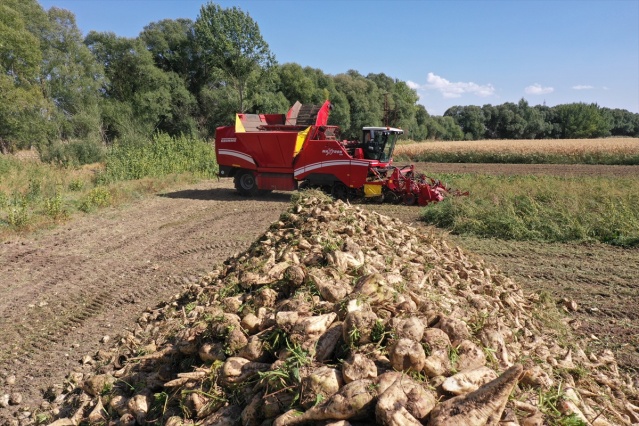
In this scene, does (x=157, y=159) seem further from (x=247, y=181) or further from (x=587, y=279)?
(x=587, y=279)

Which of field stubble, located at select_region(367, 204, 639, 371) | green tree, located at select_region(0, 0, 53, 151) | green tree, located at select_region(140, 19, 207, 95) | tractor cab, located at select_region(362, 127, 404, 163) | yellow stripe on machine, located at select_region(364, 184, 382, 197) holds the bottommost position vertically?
field stubble, located at select_region(367, 204, 639, 371)

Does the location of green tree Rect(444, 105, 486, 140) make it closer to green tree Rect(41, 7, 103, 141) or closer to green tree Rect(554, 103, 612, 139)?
green tree Rect(554, 103, 612, 139)

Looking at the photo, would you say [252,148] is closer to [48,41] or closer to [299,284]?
[299,284]

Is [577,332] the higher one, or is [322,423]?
[322,423]

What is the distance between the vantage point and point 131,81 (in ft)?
114

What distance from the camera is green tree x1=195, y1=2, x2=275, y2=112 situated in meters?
29.6

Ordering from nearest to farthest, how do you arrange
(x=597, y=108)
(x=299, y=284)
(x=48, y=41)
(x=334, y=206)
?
(x=299, y=284) < (x=334, y=206) < (x=48, y=41) < (x=597, y=108)

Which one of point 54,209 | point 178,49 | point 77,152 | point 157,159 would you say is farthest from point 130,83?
point 54,209

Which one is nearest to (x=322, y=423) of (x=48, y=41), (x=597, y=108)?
(x=48, y=41)

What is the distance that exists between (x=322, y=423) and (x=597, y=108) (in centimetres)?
7454

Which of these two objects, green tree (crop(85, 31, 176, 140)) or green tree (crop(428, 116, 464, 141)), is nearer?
green tree (crop(85, 31, 176, 140))

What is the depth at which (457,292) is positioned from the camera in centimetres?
447

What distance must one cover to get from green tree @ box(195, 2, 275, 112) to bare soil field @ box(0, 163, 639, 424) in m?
21.6

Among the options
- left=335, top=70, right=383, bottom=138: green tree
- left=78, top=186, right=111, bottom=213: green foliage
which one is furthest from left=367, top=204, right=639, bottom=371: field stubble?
left=335, top=70, right=383, bottom=138: green tree
